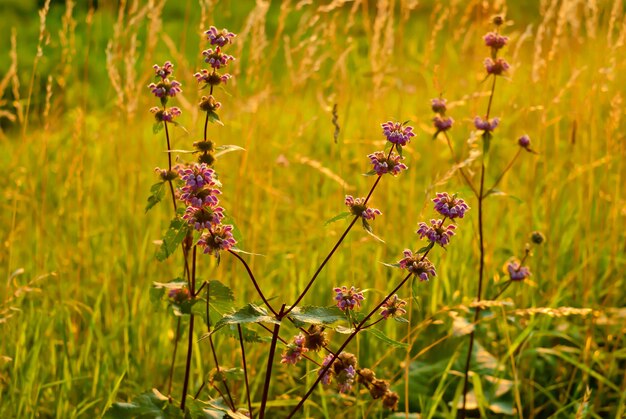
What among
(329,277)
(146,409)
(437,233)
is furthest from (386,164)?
(329,277)

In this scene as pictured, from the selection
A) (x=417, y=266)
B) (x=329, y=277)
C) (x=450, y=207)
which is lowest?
(x=329, y=277)

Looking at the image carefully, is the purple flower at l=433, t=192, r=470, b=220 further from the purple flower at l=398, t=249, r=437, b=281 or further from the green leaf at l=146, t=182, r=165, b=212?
the green leaf at l=146, t=182, r=165, b=212

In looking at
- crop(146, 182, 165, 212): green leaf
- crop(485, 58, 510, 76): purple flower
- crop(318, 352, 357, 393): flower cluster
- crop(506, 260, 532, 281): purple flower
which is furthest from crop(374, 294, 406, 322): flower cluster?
crop(485, 58, 510, 76): purple flower

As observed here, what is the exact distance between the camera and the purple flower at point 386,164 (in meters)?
1.48

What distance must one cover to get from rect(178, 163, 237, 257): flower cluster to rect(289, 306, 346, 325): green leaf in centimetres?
18

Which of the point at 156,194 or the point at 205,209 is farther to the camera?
the point at 156,194

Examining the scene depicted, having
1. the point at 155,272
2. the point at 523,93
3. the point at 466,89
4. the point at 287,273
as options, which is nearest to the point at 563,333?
the point at 287,273

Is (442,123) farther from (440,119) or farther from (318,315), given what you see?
(318,315)

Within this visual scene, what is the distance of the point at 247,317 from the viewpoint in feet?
4.77

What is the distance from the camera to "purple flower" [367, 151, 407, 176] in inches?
58.1

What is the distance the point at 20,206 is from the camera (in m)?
3.70

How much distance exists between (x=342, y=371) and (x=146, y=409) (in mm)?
412

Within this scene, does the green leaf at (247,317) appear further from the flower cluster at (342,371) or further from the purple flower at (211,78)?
the purple flower at (211,78)

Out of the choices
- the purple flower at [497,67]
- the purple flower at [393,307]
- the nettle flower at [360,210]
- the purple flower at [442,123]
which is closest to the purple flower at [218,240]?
the nettle flower at [360,210]
